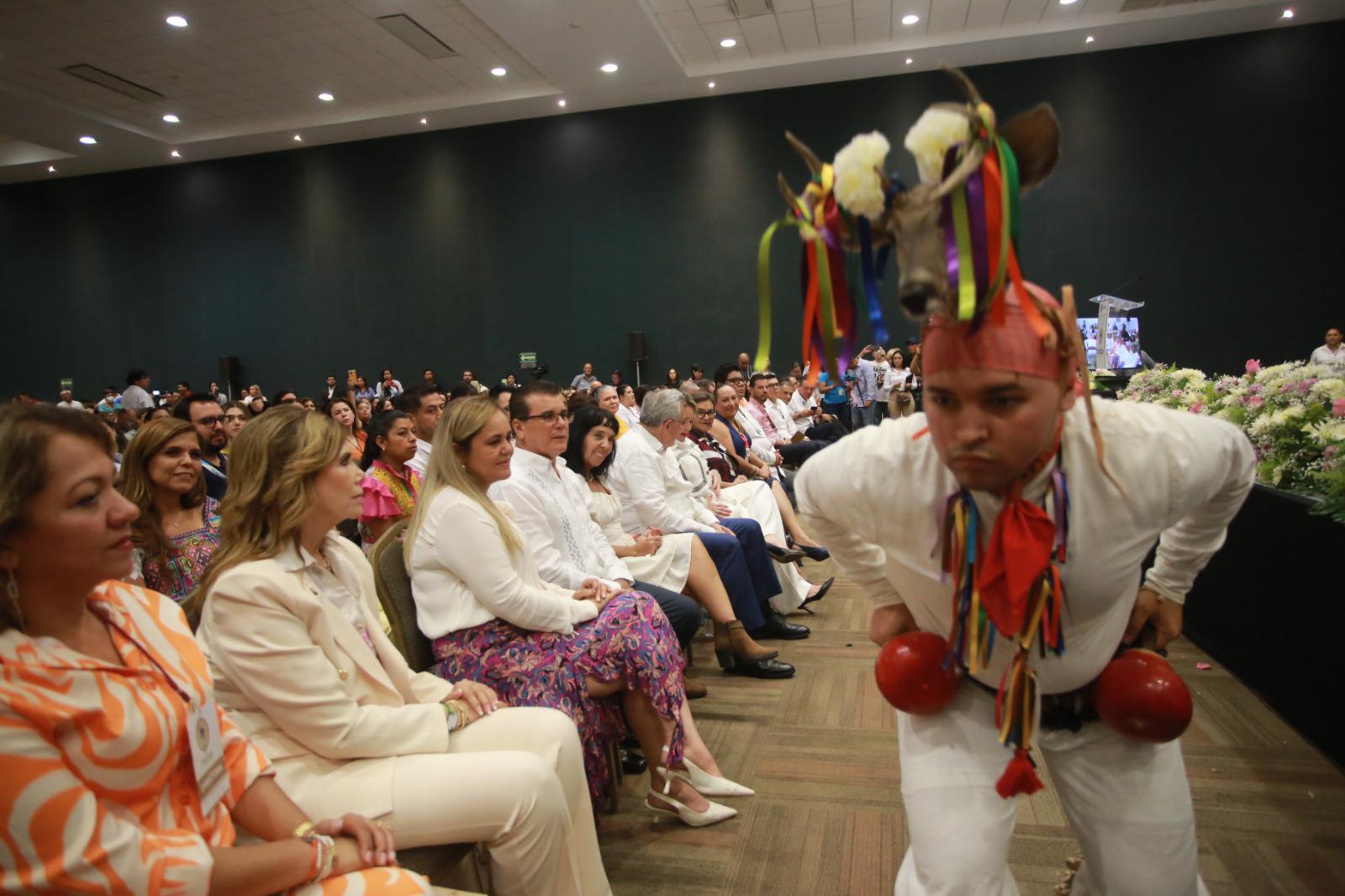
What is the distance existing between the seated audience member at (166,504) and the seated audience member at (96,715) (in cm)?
143

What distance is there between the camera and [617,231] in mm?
13133

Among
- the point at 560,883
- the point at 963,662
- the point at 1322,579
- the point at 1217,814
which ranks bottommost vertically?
the point at 1217,814

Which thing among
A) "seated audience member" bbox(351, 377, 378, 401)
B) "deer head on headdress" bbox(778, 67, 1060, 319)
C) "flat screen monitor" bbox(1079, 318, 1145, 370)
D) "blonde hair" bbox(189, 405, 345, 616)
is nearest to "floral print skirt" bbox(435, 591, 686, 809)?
"blonde hair" bbox(189, 405, 345, 616)

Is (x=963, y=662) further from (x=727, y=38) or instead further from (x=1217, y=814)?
(x=727, y=38)

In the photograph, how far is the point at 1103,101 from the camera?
11.3 meters

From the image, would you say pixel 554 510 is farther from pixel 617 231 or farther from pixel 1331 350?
pixel 617 231

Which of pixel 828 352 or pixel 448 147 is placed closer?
pixel 828 352

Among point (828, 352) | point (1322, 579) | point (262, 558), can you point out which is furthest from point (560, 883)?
point (1322, 579)

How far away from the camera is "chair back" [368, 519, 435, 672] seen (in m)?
2.23

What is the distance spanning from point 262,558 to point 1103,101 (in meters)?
13.0

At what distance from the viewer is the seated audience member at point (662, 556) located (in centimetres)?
339

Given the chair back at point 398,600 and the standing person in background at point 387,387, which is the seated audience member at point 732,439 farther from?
the standing person in background at point 387,387

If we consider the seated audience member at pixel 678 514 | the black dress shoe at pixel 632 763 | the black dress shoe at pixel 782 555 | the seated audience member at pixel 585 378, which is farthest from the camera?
the seated audience member at pixel 585 378

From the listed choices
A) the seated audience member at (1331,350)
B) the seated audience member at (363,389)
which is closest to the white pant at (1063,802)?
the seated audience member at (1331,350)
